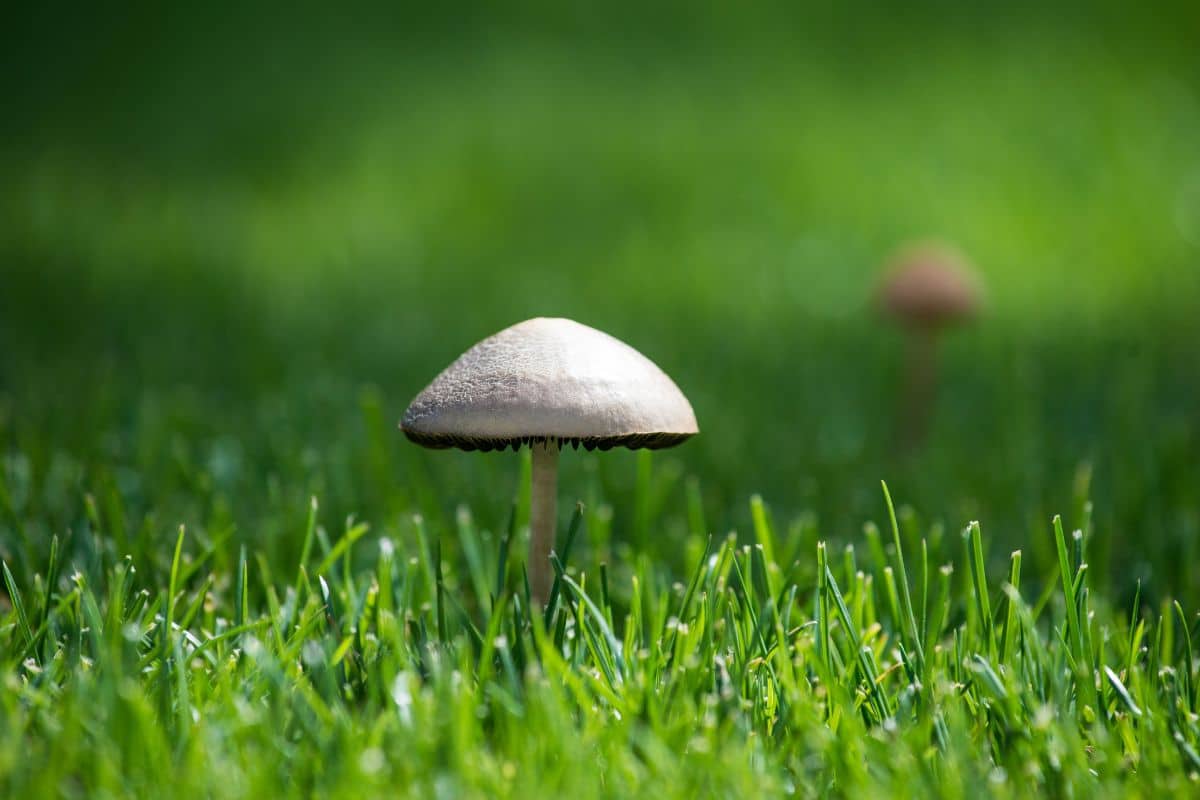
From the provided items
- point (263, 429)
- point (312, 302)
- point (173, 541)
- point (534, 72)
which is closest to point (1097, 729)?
point (173, 541)

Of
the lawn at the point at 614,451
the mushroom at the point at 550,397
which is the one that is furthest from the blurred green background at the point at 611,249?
the mushroom at the point at 550,397

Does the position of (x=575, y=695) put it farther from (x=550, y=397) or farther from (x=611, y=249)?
(x=611, y=249)

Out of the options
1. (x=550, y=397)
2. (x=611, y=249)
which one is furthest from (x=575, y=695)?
(x=611, y=249)

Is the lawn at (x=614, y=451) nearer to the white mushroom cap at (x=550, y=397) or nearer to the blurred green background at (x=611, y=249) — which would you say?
the blurred green background at (x=611, y=249)

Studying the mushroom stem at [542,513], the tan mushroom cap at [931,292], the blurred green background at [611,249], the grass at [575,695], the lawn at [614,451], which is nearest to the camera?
the grass at [575,695]

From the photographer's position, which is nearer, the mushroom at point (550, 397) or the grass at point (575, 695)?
the grass at point (575, 695)

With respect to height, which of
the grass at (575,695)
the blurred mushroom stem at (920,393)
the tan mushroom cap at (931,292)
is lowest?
the grass at (575,695)

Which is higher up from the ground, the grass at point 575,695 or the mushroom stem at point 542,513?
the mushroom stem at point 542,513
